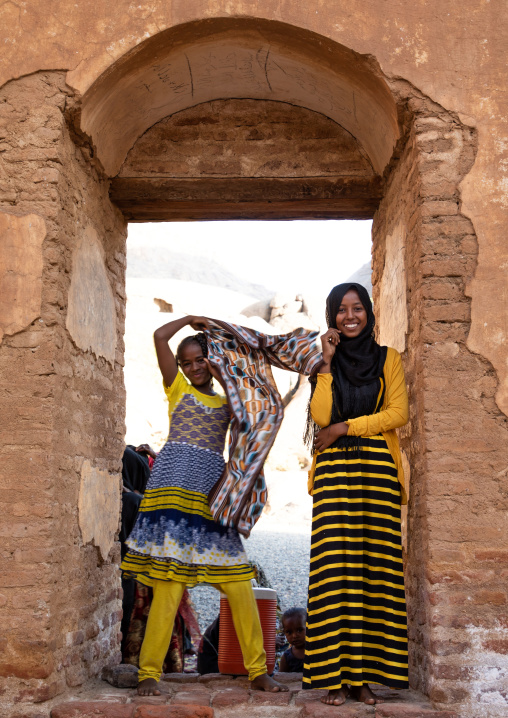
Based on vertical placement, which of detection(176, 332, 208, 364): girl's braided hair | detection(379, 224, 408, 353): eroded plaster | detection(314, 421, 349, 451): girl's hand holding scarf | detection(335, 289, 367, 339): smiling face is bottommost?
detection(314, 421, 349, 451): girl's hand holding scarf

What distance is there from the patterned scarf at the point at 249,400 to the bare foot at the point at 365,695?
892 millimetres

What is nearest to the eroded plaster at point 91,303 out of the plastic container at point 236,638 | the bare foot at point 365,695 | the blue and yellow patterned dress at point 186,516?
the blue and yellow patterned dress at point 186,516

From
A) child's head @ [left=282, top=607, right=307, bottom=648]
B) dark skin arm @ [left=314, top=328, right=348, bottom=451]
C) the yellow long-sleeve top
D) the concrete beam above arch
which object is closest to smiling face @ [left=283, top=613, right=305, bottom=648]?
child's head @ [left=282, top=607, right=307, bottom=648]

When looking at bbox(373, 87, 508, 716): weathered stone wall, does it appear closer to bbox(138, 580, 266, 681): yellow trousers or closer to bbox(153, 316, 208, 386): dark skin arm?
bbox(138, 580, 266, 681): yellow trousers

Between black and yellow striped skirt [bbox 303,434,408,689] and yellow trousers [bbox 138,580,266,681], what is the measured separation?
0.31 m

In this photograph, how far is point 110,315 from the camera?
16.2ft

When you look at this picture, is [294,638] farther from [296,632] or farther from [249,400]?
[249,400]

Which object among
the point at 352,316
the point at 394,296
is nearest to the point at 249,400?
the point at 352,316

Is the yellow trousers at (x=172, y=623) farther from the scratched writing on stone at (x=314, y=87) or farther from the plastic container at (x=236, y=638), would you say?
the scratched writing on stone at (x=314, y=87)

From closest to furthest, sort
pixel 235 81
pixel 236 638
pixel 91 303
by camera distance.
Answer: pixel 236 638, pixel 91 303, pixel 235 81

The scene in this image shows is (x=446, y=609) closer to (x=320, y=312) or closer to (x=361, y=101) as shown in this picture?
(x=361, y=101)

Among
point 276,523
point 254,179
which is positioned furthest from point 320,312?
point 254,179

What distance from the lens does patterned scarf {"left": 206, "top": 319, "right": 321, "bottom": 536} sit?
12.7 feet

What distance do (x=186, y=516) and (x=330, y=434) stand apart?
2.76 feet
